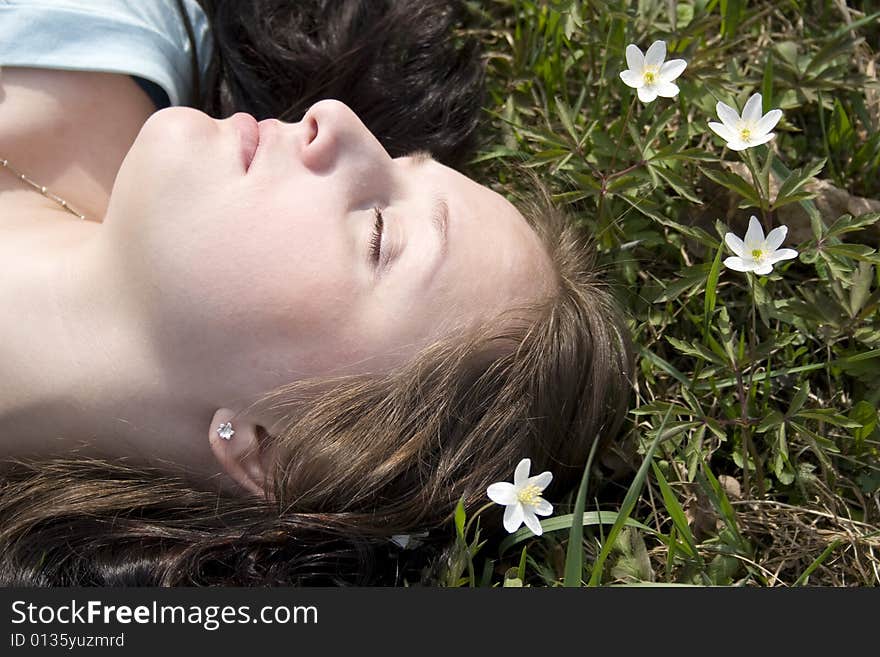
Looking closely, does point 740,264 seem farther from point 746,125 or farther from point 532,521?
point 532,521

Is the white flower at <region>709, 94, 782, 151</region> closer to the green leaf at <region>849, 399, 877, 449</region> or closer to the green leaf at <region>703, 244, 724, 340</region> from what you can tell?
the green leaf at <region>703, 244, 724, 340</region>

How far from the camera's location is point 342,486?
8.01ft

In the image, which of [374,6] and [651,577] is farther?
[374,6]

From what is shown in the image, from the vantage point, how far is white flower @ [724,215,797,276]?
7.59 ft

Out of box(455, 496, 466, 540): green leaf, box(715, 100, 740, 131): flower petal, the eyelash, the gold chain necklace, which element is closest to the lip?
the eyelash

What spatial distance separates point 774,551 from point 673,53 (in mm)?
1520

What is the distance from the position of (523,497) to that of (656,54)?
1.19 meters

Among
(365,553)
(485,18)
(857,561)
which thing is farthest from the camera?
(485,18)

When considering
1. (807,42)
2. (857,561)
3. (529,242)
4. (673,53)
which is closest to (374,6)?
(673,53)

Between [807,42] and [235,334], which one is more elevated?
[807,42]

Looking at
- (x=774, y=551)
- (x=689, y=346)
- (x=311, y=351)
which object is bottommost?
(x=774, y=551)

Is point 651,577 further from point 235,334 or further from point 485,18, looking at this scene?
point 485,18

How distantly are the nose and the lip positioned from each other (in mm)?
129

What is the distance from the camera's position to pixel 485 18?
3.47m
